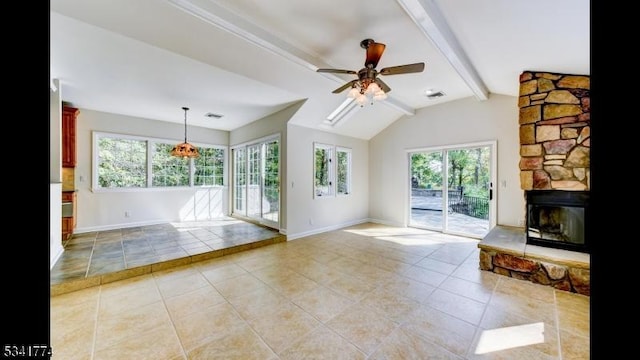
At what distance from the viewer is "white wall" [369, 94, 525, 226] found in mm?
4711

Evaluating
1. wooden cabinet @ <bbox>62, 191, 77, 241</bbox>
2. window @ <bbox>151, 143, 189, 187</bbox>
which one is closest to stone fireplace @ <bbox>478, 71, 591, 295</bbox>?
window @ <bbox>151, 143, 189, 187</bbox>

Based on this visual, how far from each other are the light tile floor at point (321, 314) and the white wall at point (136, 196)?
309 centimetres

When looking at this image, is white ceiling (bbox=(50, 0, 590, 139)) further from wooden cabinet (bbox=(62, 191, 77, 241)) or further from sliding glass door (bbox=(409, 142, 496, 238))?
wooden cabinet (bbox=(62, 191, 77, 241))

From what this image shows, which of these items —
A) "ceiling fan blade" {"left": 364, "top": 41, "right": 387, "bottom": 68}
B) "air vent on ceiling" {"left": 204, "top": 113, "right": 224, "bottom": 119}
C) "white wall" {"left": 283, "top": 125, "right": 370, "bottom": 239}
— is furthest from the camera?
"air vent on ceiling" {"left": 204, "top": 113, "right": 224, "bottom": 119}

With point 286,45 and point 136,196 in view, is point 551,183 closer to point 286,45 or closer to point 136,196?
point 286,45

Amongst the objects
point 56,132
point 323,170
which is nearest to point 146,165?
point 56,132

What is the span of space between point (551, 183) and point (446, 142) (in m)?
2.32

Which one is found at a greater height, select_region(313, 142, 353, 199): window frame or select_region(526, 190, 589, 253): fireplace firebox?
select_region(313, 142, 353, 199): window frame

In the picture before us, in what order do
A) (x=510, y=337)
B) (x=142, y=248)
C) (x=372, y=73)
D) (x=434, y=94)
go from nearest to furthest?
1. (x=510, y=337)
2. (x=372, y=73)
3. (x=142, y=248)
4. (x=434, y=94)

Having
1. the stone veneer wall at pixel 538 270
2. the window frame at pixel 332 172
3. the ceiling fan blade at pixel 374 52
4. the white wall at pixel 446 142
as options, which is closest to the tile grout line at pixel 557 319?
the stone veneer wall at pixel 538 270

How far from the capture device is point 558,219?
133 inches

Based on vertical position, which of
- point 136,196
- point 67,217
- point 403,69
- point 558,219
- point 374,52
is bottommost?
point 67,217

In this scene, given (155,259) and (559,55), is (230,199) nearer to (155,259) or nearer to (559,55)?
(155,259)

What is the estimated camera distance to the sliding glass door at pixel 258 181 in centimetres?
567
